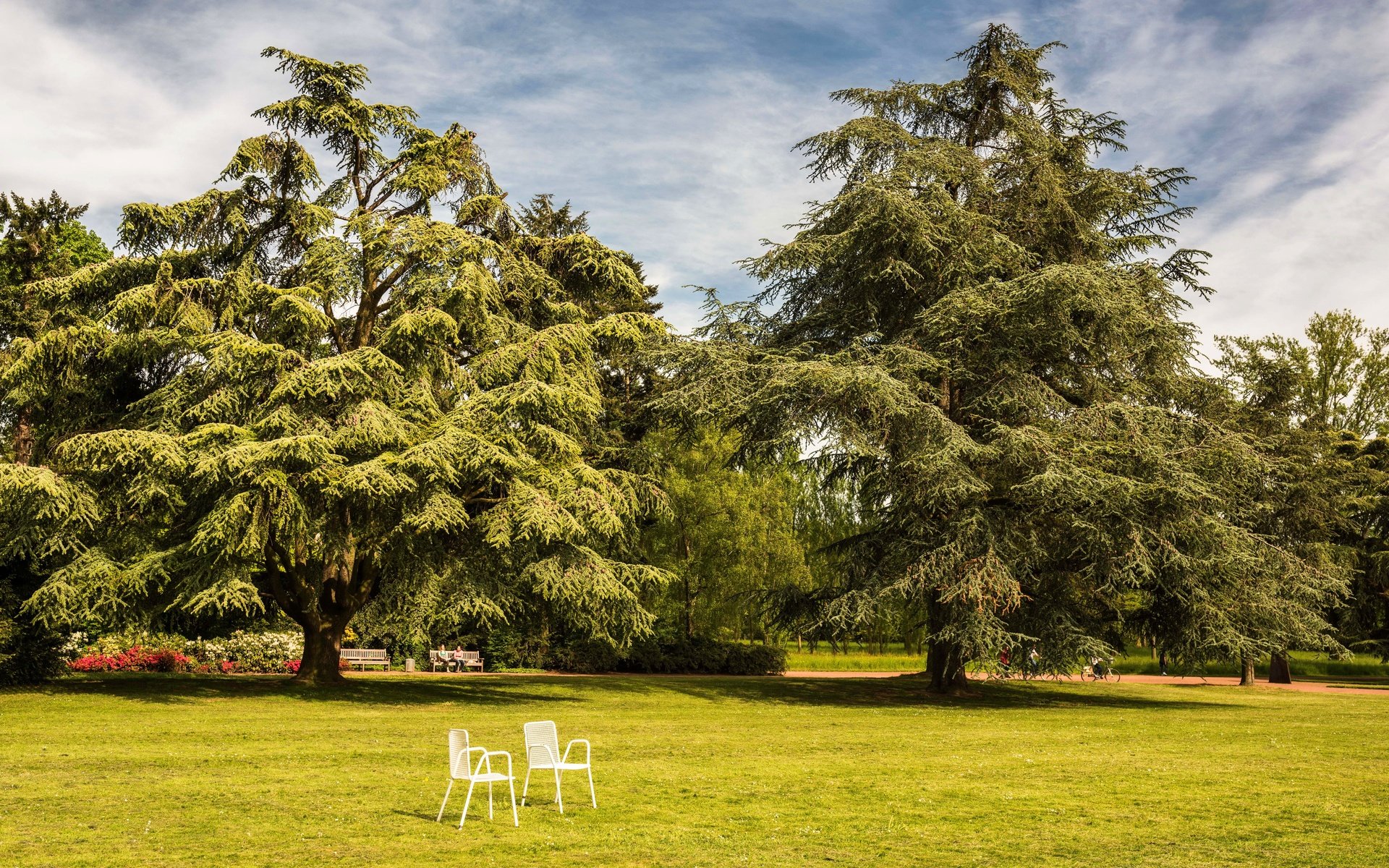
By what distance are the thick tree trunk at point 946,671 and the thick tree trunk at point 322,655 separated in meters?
13.9

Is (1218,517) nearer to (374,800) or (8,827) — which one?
(374,800)

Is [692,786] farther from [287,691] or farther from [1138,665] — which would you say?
[1138,665]

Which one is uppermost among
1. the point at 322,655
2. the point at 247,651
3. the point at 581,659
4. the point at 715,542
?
the point at 715,542

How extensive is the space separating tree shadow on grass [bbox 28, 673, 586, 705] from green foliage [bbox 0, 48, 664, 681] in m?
1.54

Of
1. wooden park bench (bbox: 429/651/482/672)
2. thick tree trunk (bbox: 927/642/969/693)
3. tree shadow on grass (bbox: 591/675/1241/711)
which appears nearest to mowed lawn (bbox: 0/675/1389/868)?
tree shadow on grass (bbox: 591/675/1241/711)

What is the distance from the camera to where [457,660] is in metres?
32.5

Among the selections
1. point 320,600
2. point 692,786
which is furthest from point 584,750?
point 320,600

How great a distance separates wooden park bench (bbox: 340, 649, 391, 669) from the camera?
31219mm

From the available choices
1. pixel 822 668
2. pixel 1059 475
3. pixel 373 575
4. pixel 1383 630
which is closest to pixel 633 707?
pixel 373 575

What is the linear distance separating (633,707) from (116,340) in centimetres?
1326

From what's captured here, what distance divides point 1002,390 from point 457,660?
17.7 metres

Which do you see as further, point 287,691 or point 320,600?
point 320,600

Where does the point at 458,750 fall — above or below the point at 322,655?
above

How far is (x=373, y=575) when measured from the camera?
2470cm
